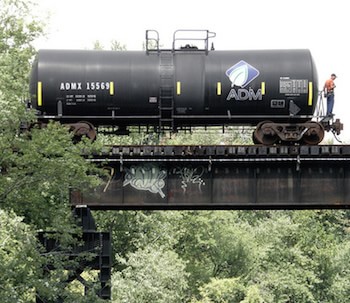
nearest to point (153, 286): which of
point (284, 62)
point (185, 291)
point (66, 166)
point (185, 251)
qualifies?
point (185, 291)

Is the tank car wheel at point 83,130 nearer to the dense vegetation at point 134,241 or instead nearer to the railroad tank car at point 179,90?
the railroad tank car at point 179,90

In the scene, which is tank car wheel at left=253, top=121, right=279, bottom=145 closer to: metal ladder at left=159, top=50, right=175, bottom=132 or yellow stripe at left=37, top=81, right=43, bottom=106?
metal ladder at left=159, top=50, right=175, bottom=132

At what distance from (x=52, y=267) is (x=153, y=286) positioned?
521 inches

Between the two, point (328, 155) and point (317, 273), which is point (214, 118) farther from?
point (317, 273)

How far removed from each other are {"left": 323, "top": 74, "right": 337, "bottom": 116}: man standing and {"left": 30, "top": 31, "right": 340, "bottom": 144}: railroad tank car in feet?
1.51

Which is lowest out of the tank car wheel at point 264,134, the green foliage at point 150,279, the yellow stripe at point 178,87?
the green foliage at point 150,279

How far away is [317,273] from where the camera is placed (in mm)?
44531

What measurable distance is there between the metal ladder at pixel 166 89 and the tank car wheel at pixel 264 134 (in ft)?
8.75

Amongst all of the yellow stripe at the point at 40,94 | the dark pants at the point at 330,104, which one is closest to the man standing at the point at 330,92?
the dark pants at the point at 330,104

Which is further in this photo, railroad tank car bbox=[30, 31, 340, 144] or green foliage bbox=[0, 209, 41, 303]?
railroad tank car bbox=[30, 31, 340, 144]

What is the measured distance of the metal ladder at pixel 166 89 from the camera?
24.4 meters

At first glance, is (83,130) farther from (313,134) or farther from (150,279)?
(150,279)

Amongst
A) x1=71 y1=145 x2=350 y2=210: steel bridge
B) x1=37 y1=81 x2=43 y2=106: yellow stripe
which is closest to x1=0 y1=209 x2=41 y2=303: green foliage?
x1=71 y1=145 x2=350 y2=210: steel bridge

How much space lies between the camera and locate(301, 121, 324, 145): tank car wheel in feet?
79.8
